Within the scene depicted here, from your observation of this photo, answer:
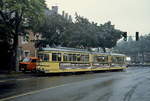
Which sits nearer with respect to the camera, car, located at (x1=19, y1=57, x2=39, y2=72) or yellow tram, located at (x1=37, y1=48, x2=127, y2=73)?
yellow tram, located at (x1=37, y1=48, x2=127, y2=73)

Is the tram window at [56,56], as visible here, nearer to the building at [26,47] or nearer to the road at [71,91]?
the road at [71,91]

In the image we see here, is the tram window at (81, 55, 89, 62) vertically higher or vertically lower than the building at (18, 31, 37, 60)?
lower

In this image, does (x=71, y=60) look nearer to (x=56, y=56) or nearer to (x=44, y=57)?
(x=56, y=56)

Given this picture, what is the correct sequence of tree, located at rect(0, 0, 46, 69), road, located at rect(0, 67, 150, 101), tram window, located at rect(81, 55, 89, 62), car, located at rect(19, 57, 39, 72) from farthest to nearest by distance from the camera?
tram window, located at rect(81, 55, 89, 62), car, located at rect(19, 57, 39, 72), tree, located at rect(0, 0, 46, 69), road, located at rect(0, 67, 150, 101)

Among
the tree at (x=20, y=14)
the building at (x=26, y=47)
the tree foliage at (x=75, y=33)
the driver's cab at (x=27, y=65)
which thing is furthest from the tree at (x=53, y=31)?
the driver's cab at (x=27, y=65)

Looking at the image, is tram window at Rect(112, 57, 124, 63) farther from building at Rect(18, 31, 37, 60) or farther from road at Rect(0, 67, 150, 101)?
road at Rect(0, 67, 150, 101)

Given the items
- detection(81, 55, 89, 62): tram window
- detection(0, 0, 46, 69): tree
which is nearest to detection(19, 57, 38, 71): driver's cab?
detection(0, 0, 46, 69): tree

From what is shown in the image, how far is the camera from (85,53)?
3647 centimetres

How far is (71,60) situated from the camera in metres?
32.9

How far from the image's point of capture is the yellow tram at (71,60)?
97.5 ft

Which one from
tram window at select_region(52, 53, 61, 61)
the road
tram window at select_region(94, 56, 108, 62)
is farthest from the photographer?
tram window at select_region(94, 56, 108, 62)

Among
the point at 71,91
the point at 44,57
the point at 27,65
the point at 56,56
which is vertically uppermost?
the point at 56,56

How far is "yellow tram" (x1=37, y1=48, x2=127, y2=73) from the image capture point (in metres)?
29.7

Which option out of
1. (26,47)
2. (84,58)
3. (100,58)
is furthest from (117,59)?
(26,47)
